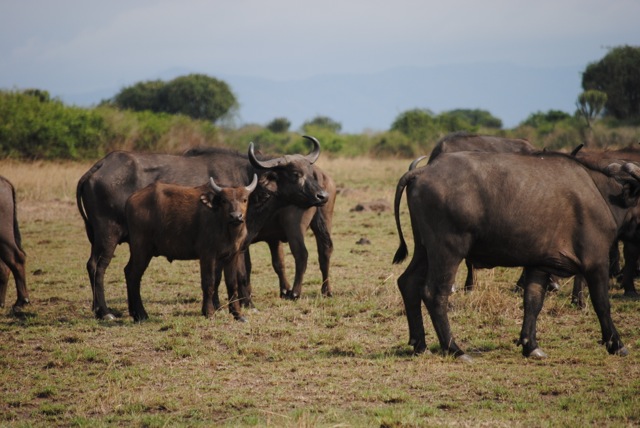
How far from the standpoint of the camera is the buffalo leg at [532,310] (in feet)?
27.6

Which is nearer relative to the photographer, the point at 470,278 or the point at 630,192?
the point at 630,192

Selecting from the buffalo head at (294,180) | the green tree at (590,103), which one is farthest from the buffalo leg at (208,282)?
the green tree at (590,103)

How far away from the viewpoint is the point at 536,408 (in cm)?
673

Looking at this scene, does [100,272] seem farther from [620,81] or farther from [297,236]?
[620,81]

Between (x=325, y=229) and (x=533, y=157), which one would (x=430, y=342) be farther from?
(x=325, y=229)

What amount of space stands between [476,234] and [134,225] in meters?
4.32

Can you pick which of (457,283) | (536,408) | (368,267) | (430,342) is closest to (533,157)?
(430,342)

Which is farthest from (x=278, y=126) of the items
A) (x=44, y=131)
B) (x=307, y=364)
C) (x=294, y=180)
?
(x=307, y=364)

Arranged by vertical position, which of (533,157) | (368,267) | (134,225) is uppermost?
(533,157)

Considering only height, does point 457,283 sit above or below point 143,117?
below

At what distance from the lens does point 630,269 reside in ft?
37.6

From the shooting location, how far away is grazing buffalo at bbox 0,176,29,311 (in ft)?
37.6

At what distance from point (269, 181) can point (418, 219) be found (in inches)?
126

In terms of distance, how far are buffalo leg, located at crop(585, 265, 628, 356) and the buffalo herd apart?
10mm
